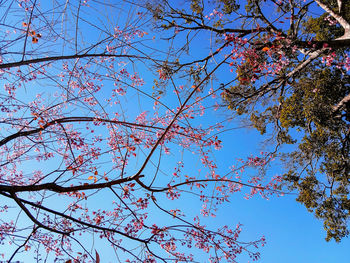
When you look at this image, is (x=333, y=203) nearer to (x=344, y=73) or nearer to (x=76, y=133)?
(x=344, y=73)

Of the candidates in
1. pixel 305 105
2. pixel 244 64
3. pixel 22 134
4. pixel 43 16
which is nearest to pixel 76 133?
pixel 22 134

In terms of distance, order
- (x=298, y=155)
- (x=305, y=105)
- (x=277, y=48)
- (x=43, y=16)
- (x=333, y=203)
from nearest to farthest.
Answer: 1. (x=43, y=16)
2. (x=277, y=48)
3. (x=305, y=105)
4. (x=333, y=203)
5. (x=298, y=155)

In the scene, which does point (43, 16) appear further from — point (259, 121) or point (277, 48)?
point (259, 121)

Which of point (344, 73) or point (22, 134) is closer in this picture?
point (22, 134)

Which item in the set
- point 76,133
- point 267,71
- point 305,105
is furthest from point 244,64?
point 76,133

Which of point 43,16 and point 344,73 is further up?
point 344,73

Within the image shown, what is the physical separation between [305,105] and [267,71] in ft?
5.97

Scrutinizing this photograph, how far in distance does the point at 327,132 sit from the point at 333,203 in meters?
2.08

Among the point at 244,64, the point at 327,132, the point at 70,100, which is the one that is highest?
the point at 244,64

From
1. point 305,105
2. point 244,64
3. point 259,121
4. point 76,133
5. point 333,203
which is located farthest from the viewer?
point 259,121

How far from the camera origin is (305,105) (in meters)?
6.61

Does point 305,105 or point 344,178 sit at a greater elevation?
point 305,105

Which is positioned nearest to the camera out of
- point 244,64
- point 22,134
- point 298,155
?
point 22,134

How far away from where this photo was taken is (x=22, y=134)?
343 cm
